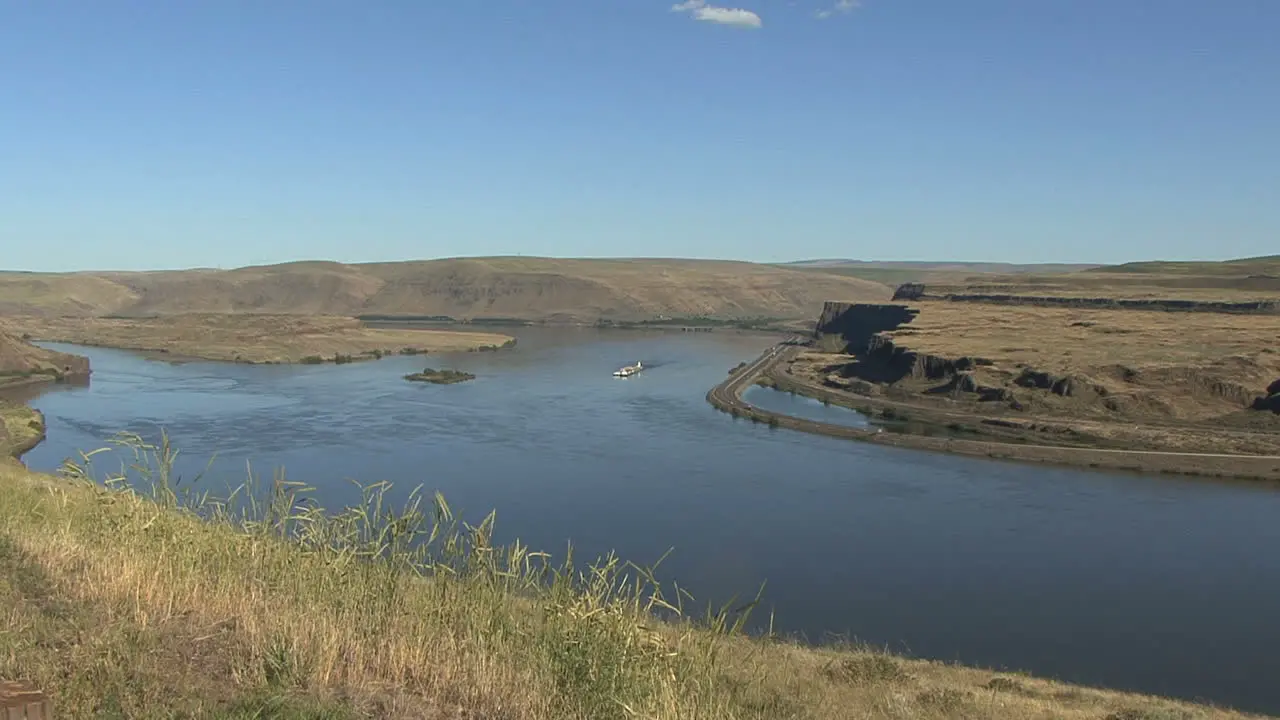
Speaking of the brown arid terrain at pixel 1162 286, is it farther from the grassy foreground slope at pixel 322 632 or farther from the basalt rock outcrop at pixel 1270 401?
the grassy foreground slope at pixel 322 632

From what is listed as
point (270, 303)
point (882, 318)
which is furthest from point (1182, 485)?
point (270, 303)

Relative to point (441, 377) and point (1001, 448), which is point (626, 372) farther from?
point (1001, 448)

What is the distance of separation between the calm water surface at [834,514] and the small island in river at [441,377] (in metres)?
7.89

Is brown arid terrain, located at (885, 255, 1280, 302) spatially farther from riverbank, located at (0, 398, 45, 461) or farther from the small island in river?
riverbank, located at (0, 398, 45, 461)

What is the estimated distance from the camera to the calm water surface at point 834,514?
1894 cm

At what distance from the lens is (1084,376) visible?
145ft

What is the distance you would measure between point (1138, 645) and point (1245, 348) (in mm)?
35539

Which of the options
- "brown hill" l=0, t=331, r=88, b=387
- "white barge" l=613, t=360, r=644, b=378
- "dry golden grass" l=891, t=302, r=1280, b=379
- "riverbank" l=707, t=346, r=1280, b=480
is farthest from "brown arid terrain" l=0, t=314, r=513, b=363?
"dry golden grass" l=891, t=302, r=1280, b=379

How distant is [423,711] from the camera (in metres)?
4.50

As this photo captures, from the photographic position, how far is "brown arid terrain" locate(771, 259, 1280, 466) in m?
39.6

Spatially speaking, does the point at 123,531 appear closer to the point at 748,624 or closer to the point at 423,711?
the point at 423,711

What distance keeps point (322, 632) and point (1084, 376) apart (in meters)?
44.8

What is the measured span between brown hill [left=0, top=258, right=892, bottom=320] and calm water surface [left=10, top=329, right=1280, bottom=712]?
8057cm

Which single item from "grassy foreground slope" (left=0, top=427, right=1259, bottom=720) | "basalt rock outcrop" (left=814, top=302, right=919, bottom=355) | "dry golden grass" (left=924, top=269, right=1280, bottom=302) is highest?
"dry golden grass" (left=924, top=269, right=1280, bottom=302)
